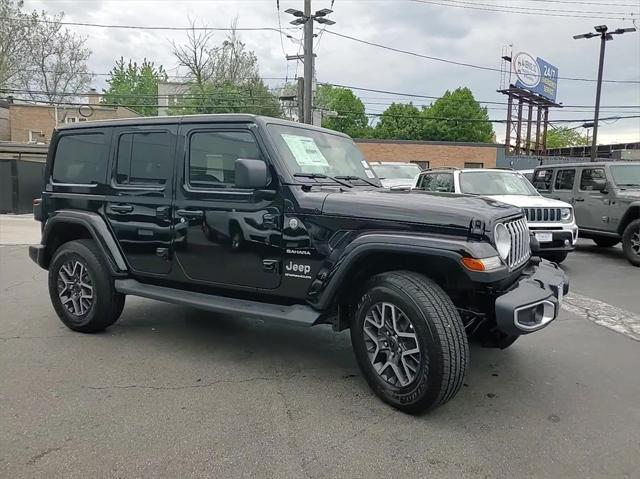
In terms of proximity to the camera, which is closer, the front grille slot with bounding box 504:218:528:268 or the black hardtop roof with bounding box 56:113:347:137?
the front grille slot with bounding box 504:218:528:268

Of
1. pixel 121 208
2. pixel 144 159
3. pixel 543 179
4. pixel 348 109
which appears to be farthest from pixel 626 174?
pixel 348 109

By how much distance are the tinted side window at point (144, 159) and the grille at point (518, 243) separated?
9.20ft

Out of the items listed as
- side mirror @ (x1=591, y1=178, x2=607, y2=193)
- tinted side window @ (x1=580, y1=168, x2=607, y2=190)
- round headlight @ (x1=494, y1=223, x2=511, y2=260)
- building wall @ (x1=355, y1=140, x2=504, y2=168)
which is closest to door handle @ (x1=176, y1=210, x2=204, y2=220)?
round headlight @ (x1=494, y1=223, x2=511, y2=260)

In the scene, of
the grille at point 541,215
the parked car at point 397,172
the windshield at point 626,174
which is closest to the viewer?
the grille at point 541,215

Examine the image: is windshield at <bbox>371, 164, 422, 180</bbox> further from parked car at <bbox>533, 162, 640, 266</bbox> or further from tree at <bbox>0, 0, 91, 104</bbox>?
tree at <bbox>0, 0, 91, 104</bbox>

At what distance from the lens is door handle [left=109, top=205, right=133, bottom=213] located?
451 cm

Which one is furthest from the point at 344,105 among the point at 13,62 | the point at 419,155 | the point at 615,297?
the point at 615,297

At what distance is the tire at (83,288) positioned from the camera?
15.2 feet

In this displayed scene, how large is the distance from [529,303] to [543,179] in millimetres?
9508

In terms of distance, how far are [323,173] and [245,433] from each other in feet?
6.83

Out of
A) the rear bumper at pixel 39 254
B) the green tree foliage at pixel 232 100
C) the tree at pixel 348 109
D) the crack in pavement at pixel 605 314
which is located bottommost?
the crack in pavement at pixel 605 314

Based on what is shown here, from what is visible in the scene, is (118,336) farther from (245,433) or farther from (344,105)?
(344,105)

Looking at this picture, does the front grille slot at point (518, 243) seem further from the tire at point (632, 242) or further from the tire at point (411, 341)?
the tire at point (632, 242)

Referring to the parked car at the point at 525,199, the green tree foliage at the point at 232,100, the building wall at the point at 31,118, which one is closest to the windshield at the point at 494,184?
the parked car at the point at 525,199
